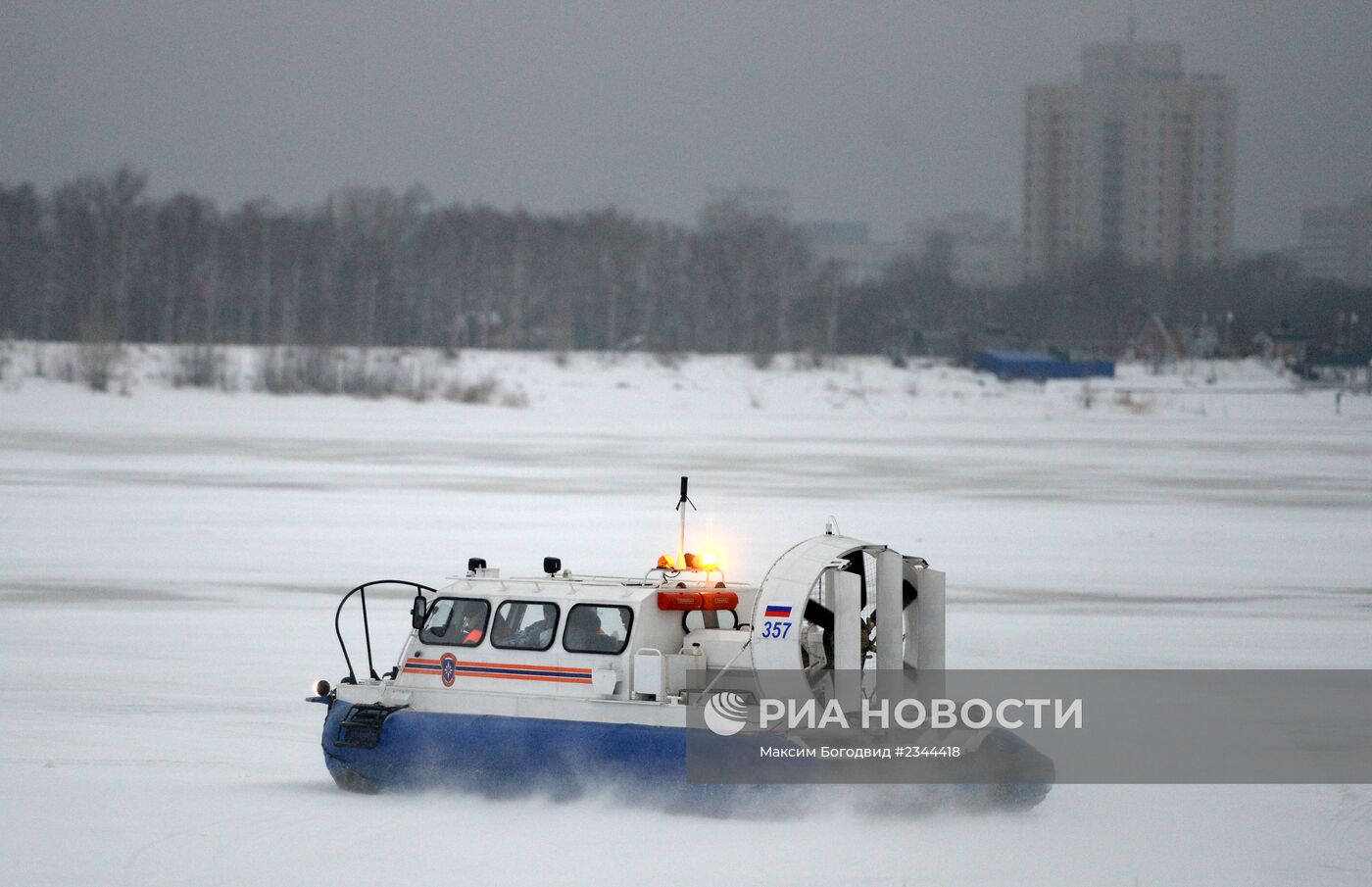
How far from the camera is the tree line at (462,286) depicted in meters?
81.3

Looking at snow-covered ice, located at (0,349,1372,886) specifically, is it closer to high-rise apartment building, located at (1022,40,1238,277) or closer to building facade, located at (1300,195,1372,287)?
building facade, located at (1300,195,1372,287)

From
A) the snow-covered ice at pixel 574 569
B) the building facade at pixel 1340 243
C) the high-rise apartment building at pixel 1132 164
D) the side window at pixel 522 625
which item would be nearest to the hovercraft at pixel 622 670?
the side window at pixel 522 625

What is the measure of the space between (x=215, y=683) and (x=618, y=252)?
8177 cm

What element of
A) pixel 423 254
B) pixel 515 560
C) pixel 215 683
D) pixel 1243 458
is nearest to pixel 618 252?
pixel 423 254

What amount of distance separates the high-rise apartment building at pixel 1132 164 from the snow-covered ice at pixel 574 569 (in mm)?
124499

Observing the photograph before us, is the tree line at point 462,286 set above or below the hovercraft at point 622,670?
above

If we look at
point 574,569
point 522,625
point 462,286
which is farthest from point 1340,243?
point 522,625

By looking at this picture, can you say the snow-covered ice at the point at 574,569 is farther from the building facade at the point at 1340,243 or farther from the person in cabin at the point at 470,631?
the building facade at the point at 1340,243

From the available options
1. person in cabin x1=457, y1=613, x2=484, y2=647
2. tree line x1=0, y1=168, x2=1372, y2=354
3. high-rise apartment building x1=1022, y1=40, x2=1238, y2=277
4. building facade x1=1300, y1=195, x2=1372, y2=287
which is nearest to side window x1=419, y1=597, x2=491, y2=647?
person in cabin x1=457, y1=613, x2=484, y2=647

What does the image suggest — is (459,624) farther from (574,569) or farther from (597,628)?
(574,569)

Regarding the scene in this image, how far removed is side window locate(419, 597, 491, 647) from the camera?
9273 millimetres

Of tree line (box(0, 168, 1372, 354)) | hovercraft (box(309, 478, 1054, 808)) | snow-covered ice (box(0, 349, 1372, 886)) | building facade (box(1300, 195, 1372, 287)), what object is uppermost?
building facade (box(1300, 195, 1372, 287))

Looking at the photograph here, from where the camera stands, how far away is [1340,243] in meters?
164

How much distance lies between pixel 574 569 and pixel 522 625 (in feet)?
26.8
